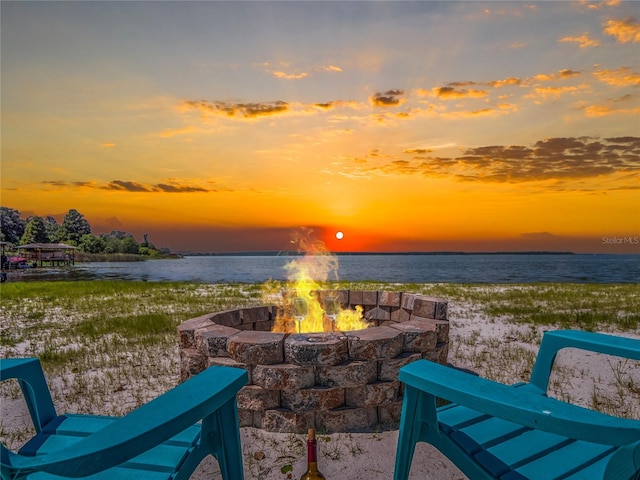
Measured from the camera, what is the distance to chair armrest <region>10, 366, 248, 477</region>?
1068 millimetres

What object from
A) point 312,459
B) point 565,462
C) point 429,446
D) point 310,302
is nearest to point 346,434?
point 429,446

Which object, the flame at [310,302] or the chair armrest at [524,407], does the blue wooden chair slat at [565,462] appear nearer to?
the chair armrest at [524,407]

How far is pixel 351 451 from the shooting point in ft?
10.4

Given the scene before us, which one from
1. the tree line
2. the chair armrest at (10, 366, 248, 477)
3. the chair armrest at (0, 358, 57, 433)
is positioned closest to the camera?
the chair armrest at (10, 366, 248, 477)

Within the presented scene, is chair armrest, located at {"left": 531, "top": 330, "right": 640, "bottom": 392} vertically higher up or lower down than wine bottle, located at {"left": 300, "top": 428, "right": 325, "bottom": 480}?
higher up

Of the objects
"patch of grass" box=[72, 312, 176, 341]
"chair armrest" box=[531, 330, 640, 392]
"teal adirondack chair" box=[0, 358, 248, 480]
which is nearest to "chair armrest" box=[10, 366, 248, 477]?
"teal adirondack chair" box=[0, 358, 248, 480]

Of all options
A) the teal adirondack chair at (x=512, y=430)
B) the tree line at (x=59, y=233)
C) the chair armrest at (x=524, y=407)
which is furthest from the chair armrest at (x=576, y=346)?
the tree line at (x=59, y=233)

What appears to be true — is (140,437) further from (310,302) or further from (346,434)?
(310,302)

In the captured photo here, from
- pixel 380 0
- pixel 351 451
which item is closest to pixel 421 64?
pixel 380 0

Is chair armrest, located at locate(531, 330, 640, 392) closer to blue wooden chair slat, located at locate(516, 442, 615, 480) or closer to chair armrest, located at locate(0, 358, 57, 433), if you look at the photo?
blue wooden chair slat, located at locate(516, 442, 615, 480)

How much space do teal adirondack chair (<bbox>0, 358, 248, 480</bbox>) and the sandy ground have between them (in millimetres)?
1253

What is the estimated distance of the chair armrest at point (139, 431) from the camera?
107 cm

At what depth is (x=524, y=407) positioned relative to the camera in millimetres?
1333

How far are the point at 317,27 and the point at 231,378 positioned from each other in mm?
6092
